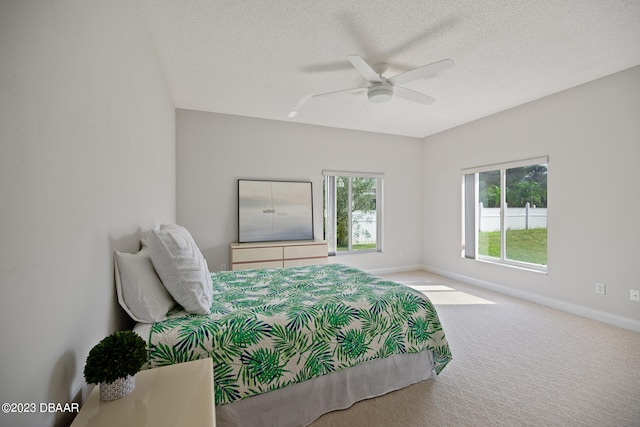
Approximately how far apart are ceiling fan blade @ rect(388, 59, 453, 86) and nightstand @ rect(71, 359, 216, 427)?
2466 mm

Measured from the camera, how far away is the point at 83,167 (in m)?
1.05

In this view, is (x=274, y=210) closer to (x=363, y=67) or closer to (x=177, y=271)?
(x=363, y=67)

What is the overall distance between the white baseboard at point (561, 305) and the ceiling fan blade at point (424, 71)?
10.5 ft

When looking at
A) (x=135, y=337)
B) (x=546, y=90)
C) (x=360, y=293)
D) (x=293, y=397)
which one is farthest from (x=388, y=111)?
(x=135, y=337)

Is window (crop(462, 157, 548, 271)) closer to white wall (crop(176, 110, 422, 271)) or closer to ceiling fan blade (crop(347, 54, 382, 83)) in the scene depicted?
white wall (crop(176, 110, 422, 271))

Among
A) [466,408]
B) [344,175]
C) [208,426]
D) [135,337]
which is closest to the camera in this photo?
[208,426]

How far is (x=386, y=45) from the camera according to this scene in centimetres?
238

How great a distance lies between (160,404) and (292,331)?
782 millimetres

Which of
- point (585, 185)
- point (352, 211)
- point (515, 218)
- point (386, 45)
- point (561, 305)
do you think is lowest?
point (561, 305)

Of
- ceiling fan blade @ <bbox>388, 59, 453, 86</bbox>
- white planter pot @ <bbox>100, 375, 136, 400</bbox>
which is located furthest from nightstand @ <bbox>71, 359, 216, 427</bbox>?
ceiling fan blade @ <bbox>388, 59, 453, 86</bbox>

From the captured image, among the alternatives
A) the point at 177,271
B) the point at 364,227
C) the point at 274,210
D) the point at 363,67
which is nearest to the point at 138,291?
the point at 177,271

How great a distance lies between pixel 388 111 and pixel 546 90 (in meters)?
1.86

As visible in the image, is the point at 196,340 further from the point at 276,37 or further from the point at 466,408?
the point at 276,37

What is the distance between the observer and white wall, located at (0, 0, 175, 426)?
2.18 feet
